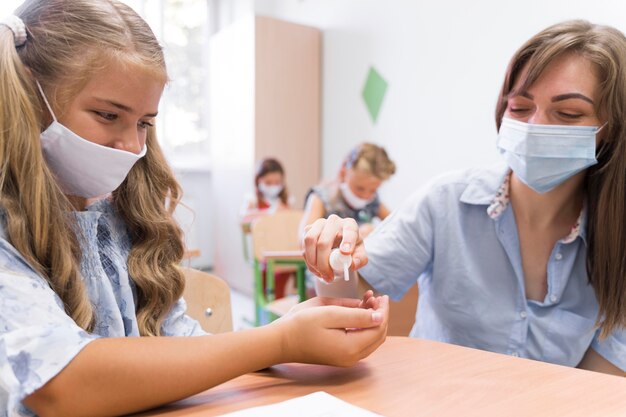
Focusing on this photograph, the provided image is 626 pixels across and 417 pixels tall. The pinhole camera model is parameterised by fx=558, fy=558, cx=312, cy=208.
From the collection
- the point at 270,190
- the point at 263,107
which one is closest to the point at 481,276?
the point at 270,190

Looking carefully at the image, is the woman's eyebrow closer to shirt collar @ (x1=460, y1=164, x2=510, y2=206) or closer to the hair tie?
shirt collar @ (x1=460, y1=164, x2=510, y2=206)

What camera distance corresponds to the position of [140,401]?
602 mm

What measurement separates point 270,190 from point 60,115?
10.5 feet

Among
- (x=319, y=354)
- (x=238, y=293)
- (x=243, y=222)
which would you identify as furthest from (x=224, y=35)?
(x=319, y=354)

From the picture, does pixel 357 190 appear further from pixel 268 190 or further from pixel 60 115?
pixel 60 115

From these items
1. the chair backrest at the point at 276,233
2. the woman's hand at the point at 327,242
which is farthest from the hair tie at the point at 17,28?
the chair backrest at the point at 276,233

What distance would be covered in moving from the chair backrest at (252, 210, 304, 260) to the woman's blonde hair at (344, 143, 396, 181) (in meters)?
0.42

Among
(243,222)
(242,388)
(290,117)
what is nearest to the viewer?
(242,388)

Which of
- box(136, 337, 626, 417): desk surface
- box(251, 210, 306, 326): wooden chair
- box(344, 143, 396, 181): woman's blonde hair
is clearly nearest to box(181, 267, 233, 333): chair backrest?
box(136, 337, 626, 417): desk surface

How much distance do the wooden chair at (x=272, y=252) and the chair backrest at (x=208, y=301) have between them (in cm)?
122

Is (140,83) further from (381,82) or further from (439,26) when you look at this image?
(381,82)

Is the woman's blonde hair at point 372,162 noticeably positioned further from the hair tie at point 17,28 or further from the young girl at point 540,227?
the hair tie at point 17,28

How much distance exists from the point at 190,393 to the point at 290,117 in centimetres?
389

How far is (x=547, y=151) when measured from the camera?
1062mm
